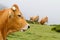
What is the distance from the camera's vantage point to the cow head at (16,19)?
2199 millimetres

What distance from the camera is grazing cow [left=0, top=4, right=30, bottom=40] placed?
220 centimetres

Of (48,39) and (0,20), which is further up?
(0,20)

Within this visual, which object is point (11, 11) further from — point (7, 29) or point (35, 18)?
point (35, 18)

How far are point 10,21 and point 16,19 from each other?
0.07 metres

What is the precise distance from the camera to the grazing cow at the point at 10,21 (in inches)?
86.7

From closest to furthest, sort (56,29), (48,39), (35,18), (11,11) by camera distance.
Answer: (11,11) → (48,39) → (56,29) → (35,18)

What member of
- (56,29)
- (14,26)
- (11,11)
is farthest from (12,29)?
(56,29)

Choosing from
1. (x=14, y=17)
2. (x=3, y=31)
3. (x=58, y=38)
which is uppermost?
(x=14, y=17)

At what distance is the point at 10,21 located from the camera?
221 cm

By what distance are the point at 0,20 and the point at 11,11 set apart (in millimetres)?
152

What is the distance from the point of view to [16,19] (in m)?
2.23

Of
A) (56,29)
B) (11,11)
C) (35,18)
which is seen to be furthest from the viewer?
(35,18)

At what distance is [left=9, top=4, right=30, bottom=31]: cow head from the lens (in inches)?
86.6

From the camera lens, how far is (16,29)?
7.47ft
